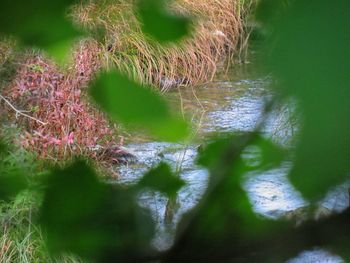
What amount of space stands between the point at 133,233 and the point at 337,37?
0.44 feet

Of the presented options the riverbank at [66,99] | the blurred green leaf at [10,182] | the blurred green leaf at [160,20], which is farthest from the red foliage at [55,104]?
the blurred green leaf at [160,20]

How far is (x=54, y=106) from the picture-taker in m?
3.39

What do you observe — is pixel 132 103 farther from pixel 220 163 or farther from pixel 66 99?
pixel 66 99

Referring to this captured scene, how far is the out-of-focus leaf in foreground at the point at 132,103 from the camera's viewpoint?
349mm

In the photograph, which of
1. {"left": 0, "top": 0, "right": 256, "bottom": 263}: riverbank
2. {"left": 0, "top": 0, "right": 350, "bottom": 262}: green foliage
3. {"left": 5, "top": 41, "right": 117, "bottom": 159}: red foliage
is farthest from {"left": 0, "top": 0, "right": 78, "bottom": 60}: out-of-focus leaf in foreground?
{"left": 5, "top": 41, "right": 117, "bottom": 159}: red foliage

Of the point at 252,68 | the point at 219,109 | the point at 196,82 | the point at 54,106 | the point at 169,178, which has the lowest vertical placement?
the point at 196,82

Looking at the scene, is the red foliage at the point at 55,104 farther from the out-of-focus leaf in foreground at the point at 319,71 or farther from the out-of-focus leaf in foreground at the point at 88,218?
the out-of-focus leaf in foreground at the point at 319,71

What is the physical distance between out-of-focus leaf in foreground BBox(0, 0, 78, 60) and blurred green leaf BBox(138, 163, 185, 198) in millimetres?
91

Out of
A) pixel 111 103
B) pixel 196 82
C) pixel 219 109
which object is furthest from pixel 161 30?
pixel 196 82

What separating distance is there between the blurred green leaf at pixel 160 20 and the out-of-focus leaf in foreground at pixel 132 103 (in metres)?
0.03

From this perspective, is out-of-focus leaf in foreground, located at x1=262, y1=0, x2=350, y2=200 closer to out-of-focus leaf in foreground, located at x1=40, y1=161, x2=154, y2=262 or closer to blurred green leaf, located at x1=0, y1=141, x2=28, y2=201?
out-of-focus leaf in foreground, located at x1=40, y1=161, x2=154, y2=262

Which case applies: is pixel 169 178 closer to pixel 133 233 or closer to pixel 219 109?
pixel 133 233

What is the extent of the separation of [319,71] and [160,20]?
0.15 meters

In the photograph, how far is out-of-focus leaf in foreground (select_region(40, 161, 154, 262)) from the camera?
1.05 ft
